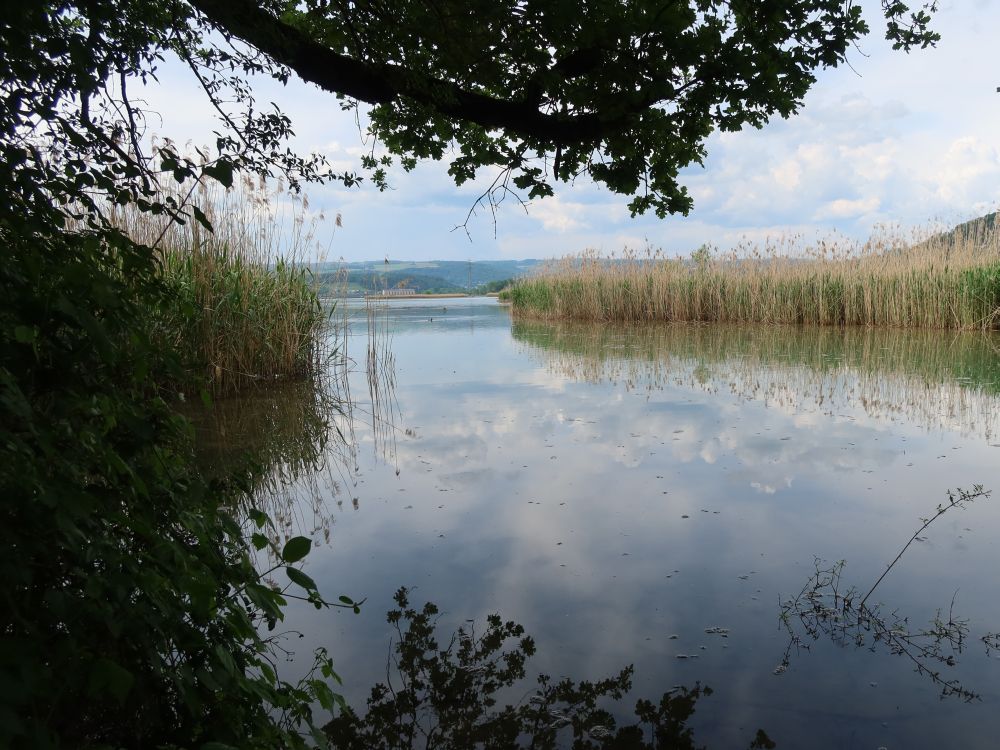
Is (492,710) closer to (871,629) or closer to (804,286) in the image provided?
(871,629)

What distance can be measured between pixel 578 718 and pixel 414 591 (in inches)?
33.3

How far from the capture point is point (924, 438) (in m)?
4.36

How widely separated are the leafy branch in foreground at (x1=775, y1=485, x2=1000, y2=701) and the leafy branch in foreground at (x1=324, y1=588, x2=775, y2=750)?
426mm

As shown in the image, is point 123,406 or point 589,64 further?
point 589,64

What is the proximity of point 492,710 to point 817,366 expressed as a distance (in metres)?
6.60

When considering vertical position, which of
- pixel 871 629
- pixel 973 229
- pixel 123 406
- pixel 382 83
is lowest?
pixel 871 629

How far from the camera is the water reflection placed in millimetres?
5410

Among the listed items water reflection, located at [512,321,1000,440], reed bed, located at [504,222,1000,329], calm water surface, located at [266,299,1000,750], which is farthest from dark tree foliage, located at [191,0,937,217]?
reed bed, located at [504,222,1000,329]

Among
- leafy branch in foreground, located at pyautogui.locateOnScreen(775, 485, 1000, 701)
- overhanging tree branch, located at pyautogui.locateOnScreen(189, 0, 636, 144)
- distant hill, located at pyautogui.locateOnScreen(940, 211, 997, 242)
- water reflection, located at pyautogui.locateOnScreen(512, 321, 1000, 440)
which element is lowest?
leafy branch in foreground, located at pyautogui.locateOnScreen(775, 485, 1000, 701)

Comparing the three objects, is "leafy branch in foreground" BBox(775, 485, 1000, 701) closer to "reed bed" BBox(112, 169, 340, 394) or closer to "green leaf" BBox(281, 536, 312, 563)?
"green leaf" BBox(281, 536, 312, 563)

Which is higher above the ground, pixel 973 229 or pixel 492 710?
pixel 973 229

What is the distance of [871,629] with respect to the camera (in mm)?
2125

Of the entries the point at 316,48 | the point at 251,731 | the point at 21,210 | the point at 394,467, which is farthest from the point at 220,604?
the point at 394,467

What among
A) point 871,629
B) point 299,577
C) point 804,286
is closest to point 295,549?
point 299,577
